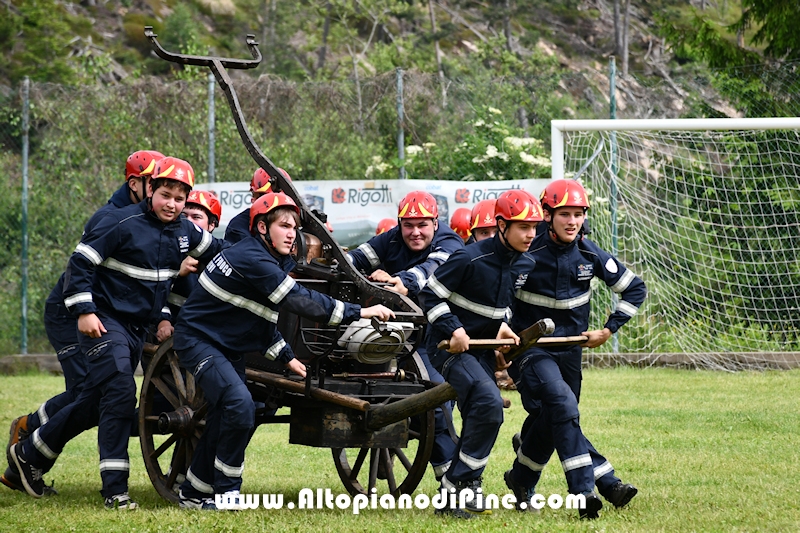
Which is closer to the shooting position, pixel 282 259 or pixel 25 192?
pixel 282 259

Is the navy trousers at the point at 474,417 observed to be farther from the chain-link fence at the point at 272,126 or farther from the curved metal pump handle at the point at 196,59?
the chain-link fence at the point at 272,126

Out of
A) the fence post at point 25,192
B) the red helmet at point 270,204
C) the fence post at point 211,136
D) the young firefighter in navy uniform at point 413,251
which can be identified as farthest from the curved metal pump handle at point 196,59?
the fence post at point 25,192

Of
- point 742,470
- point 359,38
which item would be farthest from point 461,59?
point 742,470

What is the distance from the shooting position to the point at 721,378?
12.7 m

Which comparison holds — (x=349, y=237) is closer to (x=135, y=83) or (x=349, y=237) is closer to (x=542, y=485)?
(x=135, y=83)

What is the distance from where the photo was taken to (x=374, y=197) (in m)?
13.7

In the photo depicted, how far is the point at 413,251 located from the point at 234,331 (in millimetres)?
1873

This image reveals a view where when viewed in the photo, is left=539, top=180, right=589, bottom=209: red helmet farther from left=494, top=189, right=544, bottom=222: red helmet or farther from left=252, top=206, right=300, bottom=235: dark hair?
left=252, top=206, right=300, bottom=235: dark hair

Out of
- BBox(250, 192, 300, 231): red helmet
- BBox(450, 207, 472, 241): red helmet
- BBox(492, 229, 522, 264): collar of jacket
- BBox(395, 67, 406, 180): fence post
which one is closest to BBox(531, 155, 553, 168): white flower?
BBox(395, 67, 406, 180): fence post

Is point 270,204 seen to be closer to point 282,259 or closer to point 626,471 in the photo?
point 282,259

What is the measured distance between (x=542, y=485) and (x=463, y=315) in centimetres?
160

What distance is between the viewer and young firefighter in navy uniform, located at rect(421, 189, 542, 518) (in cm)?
646

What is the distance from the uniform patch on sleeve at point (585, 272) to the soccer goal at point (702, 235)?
6125 millimetres

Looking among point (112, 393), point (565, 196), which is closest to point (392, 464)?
point (112, 393)
